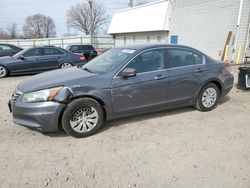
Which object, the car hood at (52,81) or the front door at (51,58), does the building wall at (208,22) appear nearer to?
the front door at (51,58)

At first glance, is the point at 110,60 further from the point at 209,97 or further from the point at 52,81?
the point at 209,97

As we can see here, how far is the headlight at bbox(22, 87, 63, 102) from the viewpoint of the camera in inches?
137

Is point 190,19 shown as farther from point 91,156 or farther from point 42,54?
point 91,156

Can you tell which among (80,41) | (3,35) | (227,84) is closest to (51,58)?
(227,84)

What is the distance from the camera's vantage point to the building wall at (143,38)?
76.5ft

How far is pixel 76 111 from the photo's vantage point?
143 inches

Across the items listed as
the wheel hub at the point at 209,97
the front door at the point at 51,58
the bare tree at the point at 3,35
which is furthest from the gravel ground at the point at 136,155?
the bare tree at the point at 3,35

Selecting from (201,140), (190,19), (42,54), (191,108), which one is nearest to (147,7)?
(190,19)

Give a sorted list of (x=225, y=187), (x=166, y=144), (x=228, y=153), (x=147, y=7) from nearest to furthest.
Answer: (x=225, y=187) → (x=228, y=153) → (x=166, y=144) → (x=147, y=7)

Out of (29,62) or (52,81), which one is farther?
(29,62)

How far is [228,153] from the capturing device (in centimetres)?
331

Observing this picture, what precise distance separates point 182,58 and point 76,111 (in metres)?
2.50

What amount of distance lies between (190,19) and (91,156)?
57.5 ft

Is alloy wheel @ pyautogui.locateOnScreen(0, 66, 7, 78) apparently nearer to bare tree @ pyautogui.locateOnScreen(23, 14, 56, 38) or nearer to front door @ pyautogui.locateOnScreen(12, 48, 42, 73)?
front door @ pyautogui.locateOnScreen(12, 48, 42, 73)
